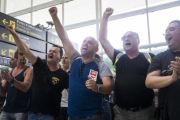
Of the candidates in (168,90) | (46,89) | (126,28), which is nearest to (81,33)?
(126,28)

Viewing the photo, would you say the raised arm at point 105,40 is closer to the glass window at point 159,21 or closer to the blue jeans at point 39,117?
the blue jeans at point 39,117

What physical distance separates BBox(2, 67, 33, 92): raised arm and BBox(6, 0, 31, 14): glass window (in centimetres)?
597

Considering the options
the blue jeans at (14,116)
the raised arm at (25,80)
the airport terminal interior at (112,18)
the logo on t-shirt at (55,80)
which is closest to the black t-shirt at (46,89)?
the logo on t-shirt at (55,80)

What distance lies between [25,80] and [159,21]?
4.00 metres

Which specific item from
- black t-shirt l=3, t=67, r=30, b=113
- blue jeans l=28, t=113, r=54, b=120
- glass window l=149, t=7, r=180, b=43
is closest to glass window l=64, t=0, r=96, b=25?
glass window l=149, t=7, r=180, b=43

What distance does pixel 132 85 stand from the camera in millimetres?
1798

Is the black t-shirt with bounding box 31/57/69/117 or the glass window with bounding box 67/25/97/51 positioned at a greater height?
the glass window with bounding box 67/25/97/51

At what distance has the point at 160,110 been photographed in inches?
60.8

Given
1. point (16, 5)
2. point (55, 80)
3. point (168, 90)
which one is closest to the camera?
point (168, 90)

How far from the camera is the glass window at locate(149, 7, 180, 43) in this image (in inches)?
201

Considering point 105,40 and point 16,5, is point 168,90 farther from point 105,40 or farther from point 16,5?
Result: point 16,5

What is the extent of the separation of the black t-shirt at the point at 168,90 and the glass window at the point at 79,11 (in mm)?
4929

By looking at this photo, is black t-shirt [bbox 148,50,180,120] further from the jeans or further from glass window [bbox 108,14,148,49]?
glass window [bbox 108,14,148,49]

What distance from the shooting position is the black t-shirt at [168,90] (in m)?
1.46
